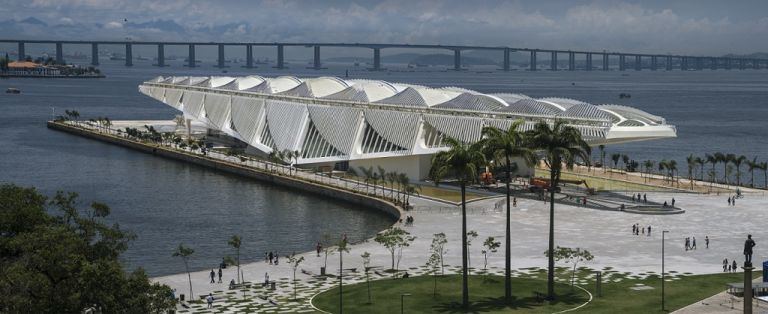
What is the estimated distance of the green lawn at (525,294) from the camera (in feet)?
133

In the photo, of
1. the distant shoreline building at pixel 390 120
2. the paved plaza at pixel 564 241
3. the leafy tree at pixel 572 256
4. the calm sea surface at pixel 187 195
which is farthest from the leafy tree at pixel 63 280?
the distant shoreline building at pixel 390 120

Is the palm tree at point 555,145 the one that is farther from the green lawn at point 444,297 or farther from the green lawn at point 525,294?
the green lawn at point 525,294

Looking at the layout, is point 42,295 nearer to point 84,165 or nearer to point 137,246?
point 137,246

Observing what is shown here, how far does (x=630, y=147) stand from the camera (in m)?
121

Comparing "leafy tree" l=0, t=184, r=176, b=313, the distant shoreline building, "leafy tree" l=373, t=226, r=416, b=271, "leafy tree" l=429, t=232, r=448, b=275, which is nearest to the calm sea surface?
the distant shoreline building

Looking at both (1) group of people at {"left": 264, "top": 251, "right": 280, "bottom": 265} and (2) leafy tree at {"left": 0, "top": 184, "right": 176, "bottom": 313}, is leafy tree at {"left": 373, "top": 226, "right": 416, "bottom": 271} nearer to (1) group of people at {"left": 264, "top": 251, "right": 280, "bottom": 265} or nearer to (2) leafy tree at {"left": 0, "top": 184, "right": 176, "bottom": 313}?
(1) group of people at {"left": 264, "top": 251, "right": 280, "bottom": 265}

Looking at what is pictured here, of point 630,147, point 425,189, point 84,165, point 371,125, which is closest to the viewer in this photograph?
point 425,189

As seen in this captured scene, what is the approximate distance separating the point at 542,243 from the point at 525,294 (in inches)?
459

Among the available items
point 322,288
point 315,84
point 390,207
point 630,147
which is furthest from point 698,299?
point 630,147

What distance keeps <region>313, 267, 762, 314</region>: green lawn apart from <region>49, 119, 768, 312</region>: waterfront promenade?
4.22 ft

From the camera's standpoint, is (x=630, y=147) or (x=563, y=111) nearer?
(x=563, y=111)

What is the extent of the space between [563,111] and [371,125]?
47.0 ft

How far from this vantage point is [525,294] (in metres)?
43.1

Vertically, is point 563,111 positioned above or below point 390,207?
above
